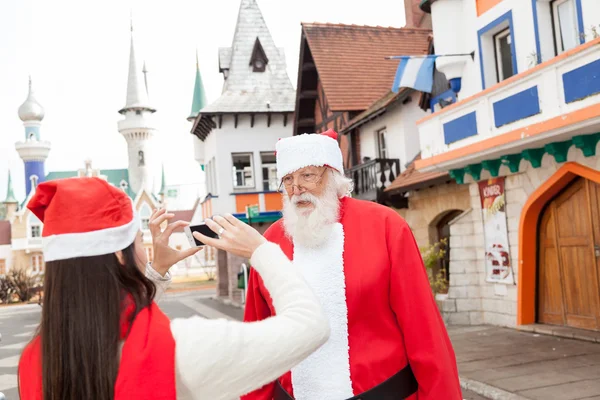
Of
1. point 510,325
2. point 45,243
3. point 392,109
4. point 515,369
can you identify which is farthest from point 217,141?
point 45,243

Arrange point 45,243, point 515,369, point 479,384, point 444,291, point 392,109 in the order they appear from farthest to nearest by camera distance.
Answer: point 392,109
point 444,291
point 515,369
point 479,384
point 45,243

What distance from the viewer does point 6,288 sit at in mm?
32250

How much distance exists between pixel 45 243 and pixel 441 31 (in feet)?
39.0

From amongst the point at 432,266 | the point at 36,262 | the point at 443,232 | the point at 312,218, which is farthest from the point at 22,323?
the point at 36,262

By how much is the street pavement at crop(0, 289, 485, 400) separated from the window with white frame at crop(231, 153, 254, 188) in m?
4.65

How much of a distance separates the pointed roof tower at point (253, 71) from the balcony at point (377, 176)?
8989 millimetres

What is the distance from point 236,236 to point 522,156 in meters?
9.85

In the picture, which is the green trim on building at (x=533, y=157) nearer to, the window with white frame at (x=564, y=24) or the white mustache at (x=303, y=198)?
the window with white frame at (x=564, y=24)

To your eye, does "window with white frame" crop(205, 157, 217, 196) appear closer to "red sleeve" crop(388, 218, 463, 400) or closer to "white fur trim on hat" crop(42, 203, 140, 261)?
"red sleeve" crop(388, 218, 463, 400)

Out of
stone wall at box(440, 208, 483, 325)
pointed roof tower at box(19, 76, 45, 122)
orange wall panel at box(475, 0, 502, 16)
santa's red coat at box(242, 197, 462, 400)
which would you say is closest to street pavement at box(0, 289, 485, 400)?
santa's red coat at box(242, 197, 462, 400)

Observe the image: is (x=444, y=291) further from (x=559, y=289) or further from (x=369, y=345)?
(x=369, y=345)

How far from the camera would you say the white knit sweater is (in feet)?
4.91

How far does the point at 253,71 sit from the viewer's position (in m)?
27.3

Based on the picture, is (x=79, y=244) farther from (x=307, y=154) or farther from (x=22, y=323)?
(x=22, y=323)
